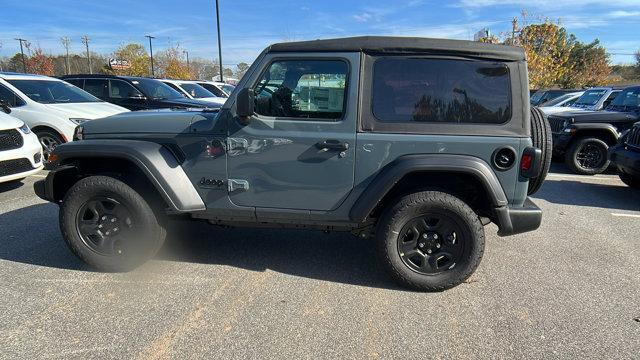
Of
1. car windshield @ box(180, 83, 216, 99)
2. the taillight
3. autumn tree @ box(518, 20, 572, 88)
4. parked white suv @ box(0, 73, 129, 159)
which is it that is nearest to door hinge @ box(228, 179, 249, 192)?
the taillight

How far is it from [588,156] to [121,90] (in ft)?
33.2

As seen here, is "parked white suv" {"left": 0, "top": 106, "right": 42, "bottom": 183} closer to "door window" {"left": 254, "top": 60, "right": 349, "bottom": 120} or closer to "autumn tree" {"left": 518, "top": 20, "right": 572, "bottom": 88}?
"door window" {"left": 254, "top": 60, "right": 349, "bottom": 120}

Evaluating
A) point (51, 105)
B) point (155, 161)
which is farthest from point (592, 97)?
point (51, 105)

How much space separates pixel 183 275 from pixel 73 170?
1.31m

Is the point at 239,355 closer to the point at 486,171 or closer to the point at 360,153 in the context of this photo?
the point at 360,153

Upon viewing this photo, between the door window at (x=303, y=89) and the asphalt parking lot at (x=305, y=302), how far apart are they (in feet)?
4.39

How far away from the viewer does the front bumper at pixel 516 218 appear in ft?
10.8

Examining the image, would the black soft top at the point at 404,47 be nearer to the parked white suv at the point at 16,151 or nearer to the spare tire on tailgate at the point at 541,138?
the spare tire on tailgate at the point at 541,138

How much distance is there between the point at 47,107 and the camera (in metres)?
7.55

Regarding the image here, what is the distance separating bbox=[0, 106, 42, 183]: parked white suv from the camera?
579cm

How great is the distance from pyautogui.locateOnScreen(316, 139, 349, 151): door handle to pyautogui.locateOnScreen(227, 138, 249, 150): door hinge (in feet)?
1.85

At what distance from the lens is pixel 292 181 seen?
11.1ft

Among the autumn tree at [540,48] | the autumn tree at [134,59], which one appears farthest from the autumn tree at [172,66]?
the autumn tree at [540,48]

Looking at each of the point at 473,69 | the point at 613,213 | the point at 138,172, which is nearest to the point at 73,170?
the point at 138,172
